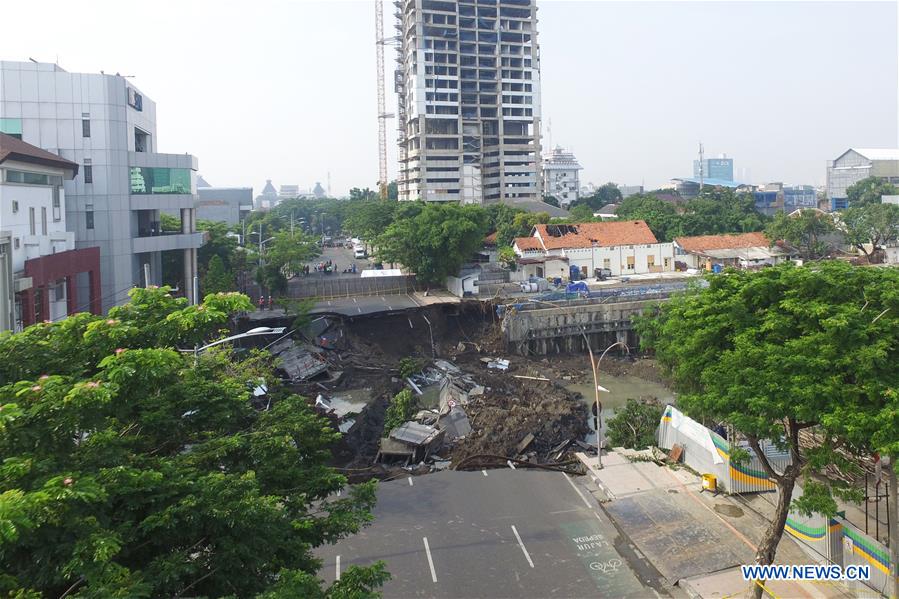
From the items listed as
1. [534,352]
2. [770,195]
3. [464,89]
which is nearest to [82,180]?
[534,352]

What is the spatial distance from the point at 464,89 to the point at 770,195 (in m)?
75.0

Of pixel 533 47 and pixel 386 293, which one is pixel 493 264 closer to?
pixel 386 293

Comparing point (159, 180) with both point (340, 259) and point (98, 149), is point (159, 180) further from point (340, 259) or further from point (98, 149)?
point (340, 259)

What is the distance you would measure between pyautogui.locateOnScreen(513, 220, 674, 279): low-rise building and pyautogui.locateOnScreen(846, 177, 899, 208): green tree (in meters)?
49.9

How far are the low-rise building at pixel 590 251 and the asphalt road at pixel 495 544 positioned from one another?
130ft

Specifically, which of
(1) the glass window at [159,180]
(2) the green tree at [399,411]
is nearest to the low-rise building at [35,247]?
(1) the glass window at [159,180]

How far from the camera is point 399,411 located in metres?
30.1

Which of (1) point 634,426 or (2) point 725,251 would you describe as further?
(2) point 725,251

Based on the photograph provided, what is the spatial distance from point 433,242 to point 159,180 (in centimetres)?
1961

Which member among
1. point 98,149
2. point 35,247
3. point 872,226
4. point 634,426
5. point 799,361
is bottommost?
point 634,426

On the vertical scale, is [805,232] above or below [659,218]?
below

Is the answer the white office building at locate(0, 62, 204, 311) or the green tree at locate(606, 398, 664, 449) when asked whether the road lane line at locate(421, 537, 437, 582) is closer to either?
the green tree at locate(606, 398, 664, 449)

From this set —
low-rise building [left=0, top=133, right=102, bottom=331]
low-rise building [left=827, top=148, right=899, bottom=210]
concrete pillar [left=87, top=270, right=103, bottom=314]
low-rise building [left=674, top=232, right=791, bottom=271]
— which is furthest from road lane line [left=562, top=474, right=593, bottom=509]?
low-rise building [left=827, top=148, right=899, bottom=210]

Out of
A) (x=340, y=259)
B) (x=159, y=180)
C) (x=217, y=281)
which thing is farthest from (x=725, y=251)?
(x=159, y=180)
